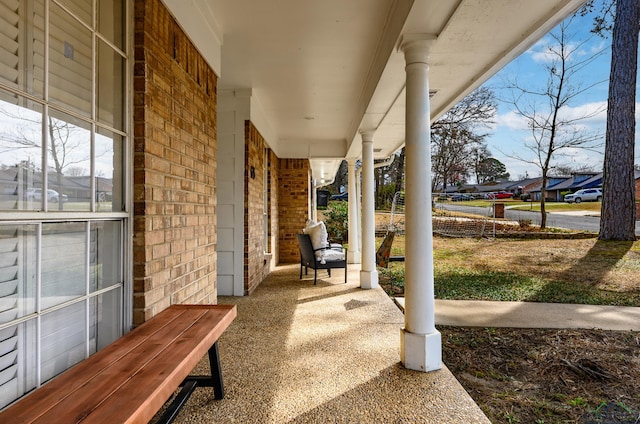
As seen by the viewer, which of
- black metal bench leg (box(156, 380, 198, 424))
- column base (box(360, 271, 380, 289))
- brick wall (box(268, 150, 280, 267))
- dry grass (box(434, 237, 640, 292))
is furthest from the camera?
brick wall (box(268, 150, 280, 267))

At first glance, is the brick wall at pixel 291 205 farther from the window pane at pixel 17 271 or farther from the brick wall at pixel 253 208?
the window pane at pixel 17 271

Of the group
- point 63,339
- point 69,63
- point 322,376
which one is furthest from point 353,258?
point 69,63

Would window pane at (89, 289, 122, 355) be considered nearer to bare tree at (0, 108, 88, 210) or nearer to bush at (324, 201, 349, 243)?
bare tree at (0, 108, 88, 210)

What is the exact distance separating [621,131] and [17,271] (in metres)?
11.8

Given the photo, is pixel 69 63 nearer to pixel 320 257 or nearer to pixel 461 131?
pixel 320 257

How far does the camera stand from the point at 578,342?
343 cm

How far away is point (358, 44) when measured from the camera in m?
3.23

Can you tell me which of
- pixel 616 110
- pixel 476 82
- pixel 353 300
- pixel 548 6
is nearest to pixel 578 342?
pixel 353 300

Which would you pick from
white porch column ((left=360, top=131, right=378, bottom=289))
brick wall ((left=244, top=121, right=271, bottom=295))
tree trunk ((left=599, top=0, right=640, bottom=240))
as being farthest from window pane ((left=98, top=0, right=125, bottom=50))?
tree trunk ((left=599, top=0, right=640, bottom=240))

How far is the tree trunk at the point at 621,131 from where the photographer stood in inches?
329

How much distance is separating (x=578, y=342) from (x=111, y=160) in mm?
4219

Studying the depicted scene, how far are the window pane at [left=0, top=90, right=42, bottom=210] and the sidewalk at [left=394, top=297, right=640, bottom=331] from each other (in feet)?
12.7

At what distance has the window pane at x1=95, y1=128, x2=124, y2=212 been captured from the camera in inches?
66.6

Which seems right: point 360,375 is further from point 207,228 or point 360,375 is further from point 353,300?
point 353,300
